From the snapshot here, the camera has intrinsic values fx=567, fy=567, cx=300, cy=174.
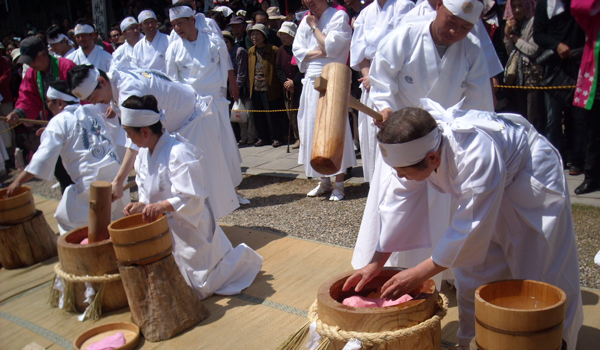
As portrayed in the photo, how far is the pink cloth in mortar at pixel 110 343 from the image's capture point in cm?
309

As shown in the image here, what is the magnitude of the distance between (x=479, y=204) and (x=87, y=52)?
6.51 meters

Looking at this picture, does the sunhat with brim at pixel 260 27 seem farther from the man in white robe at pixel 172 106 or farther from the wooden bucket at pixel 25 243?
the wooden bucket at pixel 25 243

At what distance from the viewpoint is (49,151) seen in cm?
450

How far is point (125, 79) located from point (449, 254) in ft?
10.5

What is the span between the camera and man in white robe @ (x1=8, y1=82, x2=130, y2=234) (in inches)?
178

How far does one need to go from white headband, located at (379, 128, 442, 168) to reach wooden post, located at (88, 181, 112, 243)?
2221 millimetres

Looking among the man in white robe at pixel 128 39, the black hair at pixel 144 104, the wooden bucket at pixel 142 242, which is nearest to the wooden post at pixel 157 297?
the wooden bucket at pixel 142 242

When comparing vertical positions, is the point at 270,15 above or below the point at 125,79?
above

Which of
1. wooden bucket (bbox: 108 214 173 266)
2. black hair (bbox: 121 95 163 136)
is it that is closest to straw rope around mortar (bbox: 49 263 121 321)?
wooden bucket (bbox: 108 214 173 266)

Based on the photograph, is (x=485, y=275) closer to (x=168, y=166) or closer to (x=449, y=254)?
(x=449, y=254)

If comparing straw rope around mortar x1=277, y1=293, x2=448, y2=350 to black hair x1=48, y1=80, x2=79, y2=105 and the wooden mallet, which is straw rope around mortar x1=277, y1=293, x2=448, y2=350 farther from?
black hair x1=48, y1=80, x2=79, y2=105

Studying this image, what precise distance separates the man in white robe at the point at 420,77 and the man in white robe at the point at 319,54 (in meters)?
2.27

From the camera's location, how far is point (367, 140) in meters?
5.04

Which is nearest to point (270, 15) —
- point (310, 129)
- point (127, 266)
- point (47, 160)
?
point (310, 129)
